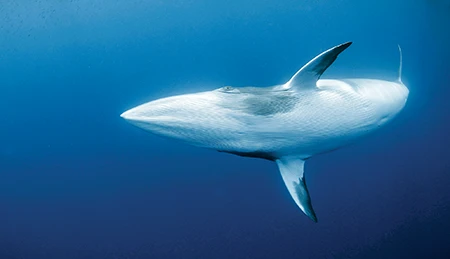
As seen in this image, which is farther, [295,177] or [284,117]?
[295,177]

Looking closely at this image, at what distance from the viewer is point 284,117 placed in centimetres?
218

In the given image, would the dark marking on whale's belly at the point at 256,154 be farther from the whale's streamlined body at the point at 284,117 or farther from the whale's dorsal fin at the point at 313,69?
the whale's dorsal fin at the point at 313,69

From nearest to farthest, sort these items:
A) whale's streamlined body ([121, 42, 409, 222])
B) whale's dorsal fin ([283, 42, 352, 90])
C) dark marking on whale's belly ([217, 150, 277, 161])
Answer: whale's streamlined body ([121, 42, 409, 222]) < whale's dorsal fin ([283, 42, 352, 90]) < dark marking on whale's belly ([217, 150, 277, 161])

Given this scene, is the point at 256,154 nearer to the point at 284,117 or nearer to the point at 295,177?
the point at 284,117

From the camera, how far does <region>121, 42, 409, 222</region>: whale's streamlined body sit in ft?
5.91

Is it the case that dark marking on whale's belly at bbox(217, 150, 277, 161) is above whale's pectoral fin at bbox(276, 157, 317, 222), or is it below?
above

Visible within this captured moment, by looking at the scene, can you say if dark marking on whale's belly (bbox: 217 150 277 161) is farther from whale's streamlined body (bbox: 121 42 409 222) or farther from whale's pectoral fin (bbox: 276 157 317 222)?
whale's pectoral fin (bbox: 276 157 317 222)

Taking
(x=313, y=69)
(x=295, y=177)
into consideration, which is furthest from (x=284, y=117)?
(x=295, y=177)

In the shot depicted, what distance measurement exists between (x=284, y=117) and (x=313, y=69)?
403 mm

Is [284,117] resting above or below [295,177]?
above

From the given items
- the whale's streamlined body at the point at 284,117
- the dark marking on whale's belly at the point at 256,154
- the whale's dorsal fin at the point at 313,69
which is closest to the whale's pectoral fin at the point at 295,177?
the whale's streamlined body at the point at 284,117

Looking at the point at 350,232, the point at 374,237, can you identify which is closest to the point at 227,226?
the point at 350,232

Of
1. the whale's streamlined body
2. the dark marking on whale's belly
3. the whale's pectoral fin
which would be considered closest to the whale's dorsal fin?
the whale's streamlined body

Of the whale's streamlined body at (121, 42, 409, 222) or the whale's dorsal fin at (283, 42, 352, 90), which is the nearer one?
the whale's streamlined body at (121, 42, 409, 222)
